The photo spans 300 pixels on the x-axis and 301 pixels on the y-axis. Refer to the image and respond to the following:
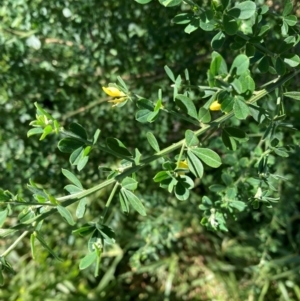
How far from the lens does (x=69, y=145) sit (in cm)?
77

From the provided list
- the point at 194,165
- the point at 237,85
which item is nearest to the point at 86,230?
the point at 194,165

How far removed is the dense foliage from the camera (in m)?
0.79

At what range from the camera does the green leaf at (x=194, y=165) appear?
786 mm

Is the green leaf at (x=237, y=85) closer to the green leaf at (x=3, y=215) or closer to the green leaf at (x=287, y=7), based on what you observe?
the green leaf at (x=287, y=7)

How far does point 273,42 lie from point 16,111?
2.51 ft

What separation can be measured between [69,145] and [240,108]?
24 cm

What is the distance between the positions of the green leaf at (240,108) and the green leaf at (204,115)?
5 centimetres

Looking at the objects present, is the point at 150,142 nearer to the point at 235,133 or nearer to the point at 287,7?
the point at 235,133

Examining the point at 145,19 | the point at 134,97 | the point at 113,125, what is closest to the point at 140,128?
the point at 113,125

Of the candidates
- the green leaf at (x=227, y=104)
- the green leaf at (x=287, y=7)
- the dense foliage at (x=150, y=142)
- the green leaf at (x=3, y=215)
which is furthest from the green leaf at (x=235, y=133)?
the green leaf at (x=3, y=215)

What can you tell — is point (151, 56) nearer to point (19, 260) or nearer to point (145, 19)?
point (145, 19)

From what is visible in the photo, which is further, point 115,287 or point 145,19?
point 115,287

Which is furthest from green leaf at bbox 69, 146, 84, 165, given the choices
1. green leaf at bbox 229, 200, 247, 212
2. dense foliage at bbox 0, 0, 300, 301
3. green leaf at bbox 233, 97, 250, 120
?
green leaf at bbox 229, 200, 247, 212

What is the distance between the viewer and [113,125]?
1.68 meters
